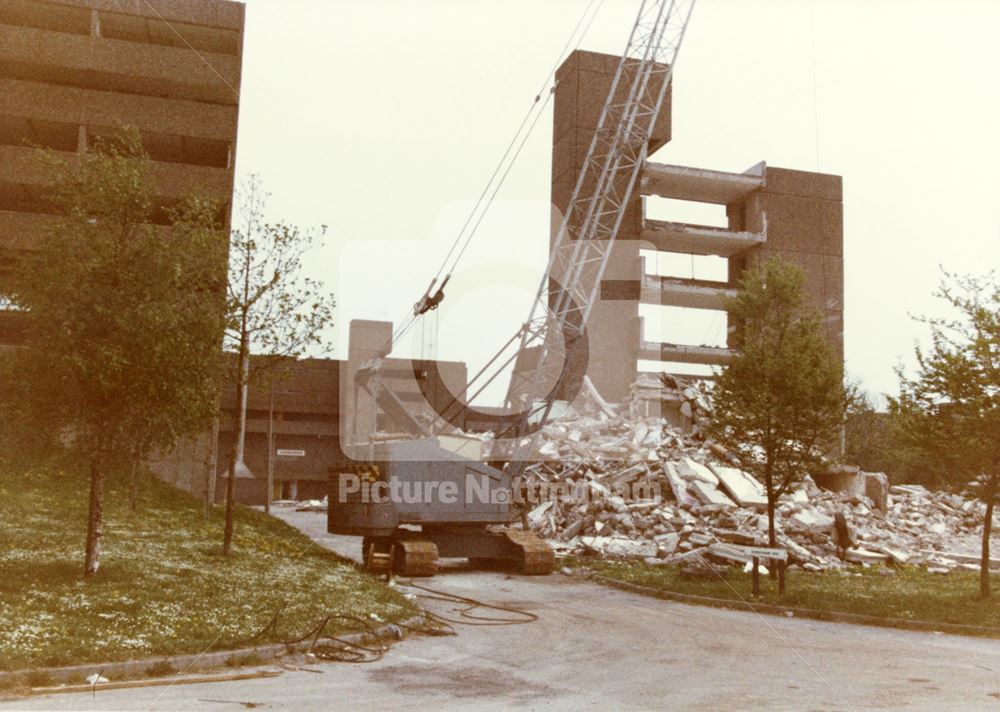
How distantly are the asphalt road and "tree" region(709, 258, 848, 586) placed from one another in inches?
175

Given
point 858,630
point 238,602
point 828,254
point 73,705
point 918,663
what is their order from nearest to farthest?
1. point 73,705
2. point 918,663
3. point 238,602
4. point 858,630
5. point 828,254

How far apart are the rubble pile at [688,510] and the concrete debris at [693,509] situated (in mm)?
44

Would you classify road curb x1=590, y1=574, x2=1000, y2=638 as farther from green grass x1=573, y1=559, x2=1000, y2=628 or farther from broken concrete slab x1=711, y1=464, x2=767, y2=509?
broken concrete slab x1=711, y1=464, x2=767, y2=509

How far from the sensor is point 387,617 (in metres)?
13.6

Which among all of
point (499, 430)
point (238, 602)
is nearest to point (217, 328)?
point (238, 602)

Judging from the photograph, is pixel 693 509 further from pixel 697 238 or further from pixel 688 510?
pixel 697 238

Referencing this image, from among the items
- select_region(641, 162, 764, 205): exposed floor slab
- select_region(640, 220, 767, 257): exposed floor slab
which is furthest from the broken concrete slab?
select_region(641, 162, 764, 205): exposed floor slab

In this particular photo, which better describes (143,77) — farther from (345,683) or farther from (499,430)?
(345,683)

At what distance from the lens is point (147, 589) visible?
45.8 feet

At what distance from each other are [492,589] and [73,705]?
39.8 ft

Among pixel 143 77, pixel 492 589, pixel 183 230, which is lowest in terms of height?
pixel 492 589

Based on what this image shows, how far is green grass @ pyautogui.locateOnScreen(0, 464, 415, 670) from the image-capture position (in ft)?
33.9

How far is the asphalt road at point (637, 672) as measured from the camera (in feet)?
28.6

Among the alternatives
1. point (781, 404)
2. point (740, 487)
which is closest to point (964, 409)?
point (781, 404)
